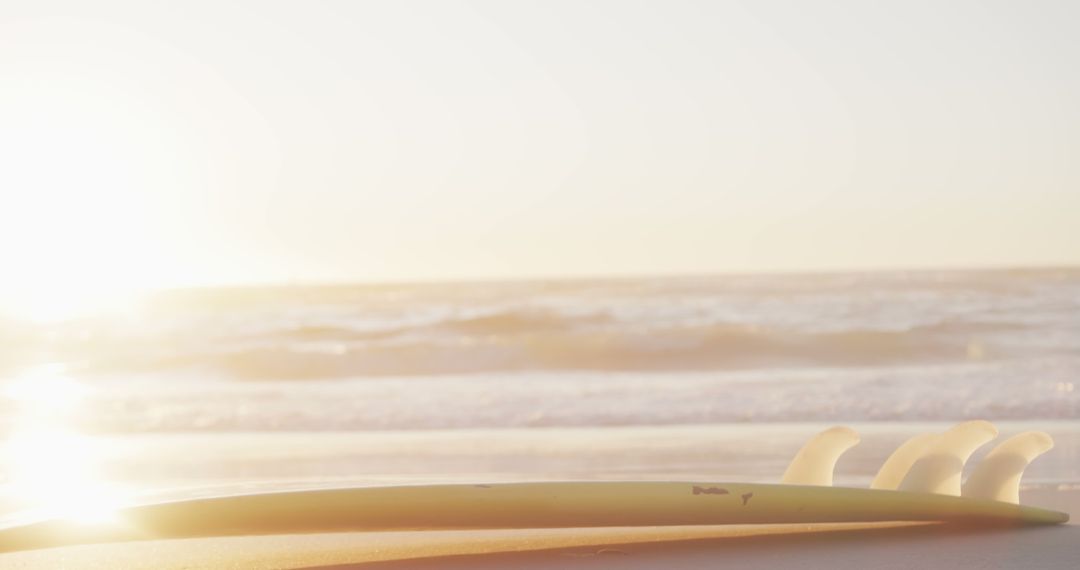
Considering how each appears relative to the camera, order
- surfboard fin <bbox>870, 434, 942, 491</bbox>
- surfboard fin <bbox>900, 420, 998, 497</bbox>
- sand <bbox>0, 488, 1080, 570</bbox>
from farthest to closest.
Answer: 1. surfboard fin <bbox>870, 434, 942, 491</bbox>
2. surfboard fin <bbox>900, 420, 998, 497</bbox>
3. sand <bbox>0, 488, 1080, 570</bbox>

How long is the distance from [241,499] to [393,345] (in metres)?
14.5

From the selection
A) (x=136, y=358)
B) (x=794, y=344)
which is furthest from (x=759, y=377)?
(x=136, y=358)

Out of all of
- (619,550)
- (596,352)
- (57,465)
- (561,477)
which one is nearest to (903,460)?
(619,550)

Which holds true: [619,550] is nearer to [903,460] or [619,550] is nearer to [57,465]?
[903,460]

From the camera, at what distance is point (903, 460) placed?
162 inches

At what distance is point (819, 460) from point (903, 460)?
0.28 m

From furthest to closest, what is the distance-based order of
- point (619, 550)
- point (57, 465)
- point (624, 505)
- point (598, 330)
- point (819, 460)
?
point (598, 330), point (57, 465), point (819, 460), point (619, 550), point (624, 505)

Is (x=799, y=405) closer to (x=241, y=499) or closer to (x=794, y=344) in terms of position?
(x=241, y=499)

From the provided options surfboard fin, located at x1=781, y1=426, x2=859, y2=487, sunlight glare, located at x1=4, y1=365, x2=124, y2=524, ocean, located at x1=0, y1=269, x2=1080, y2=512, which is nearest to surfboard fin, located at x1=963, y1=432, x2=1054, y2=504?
surfboard fin, located at x1=781, y1=426, x2=859, y2=487

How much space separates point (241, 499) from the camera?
3.44 metres

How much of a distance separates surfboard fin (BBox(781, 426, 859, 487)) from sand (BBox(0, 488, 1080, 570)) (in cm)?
18

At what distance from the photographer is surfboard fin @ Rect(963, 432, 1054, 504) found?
398cm

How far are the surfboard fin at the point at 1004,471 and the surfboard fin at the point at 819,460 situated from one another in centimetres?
44

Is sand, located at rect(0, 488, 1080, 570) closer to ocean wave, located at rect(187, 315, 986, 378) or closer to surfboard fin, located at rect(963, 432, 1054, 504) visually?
surfboard fin, located at rect(963, 432, 1054, 504)
